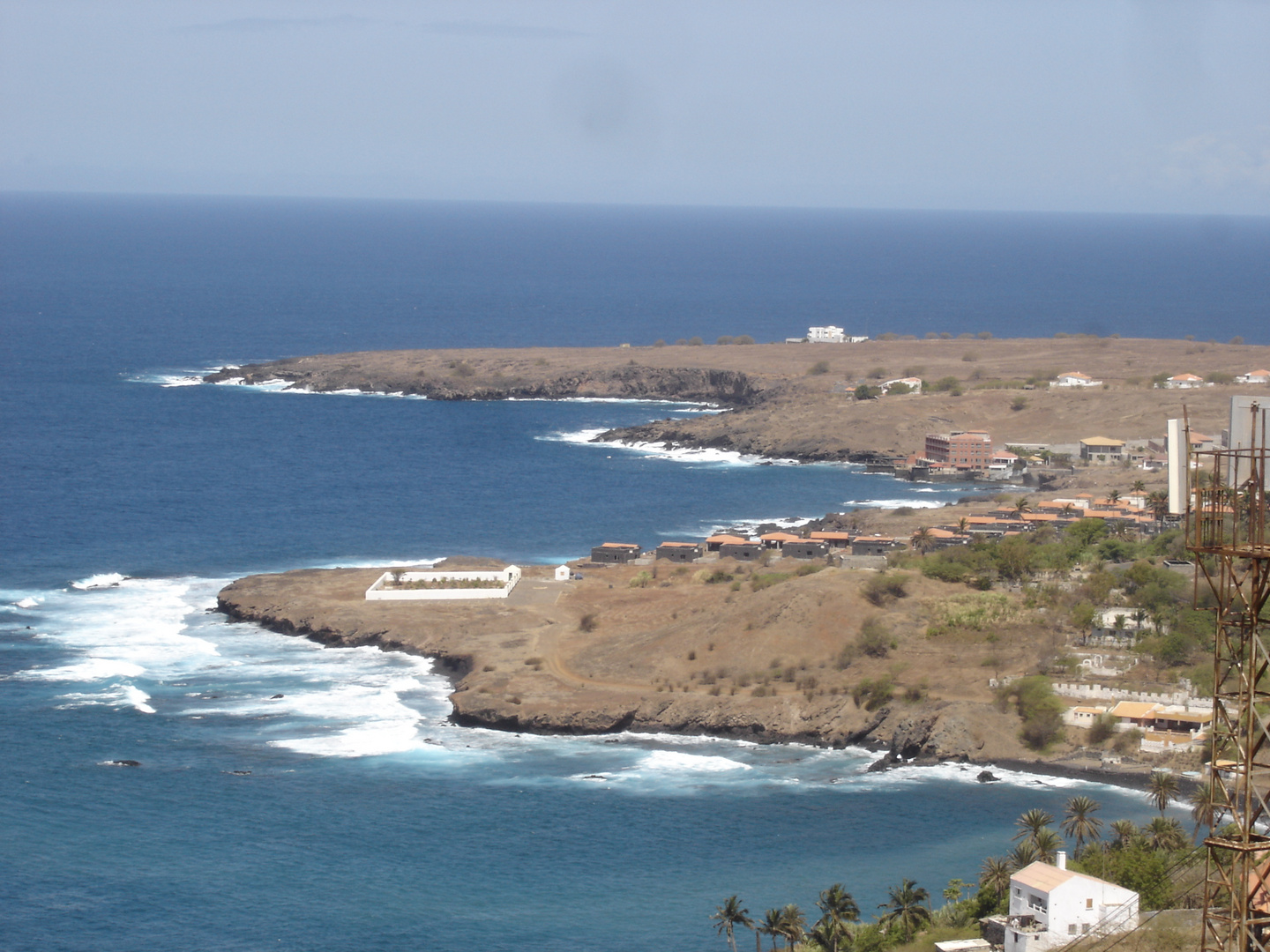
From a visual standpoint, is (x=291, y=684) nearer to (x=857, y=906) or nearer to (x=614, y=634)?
(x=614, y=634)

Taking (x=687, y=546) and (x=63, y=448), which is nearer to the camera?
(x=687, y=546)

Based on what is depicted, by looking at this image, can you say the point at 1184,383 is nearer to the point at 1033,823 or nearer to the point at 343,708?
the point at 343,708

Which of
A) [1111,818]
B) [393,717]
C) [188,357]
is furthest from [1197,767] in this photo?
[188,357]

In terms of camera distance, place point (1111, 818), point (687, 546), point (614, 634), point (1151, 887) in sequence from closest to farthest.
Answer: point (1151, 887) < point (1111, 818) < point (614, 634) < point (687, 546)

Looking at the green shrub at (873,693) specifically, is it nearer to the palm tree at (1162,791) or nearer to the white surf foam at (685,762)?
the white surf foam at (685,762)

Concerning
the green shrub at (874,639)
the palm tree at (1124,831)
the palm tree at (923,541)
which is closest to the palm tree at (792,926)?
the palm tree at (1124,831)

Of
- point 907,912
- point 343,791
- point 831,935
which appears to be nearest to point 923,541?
point 343,791
